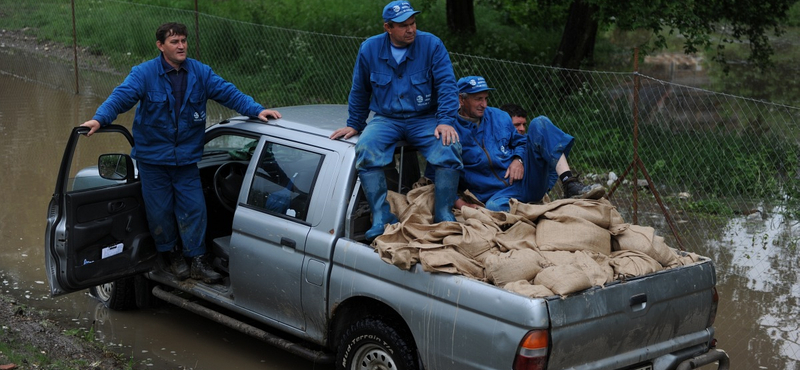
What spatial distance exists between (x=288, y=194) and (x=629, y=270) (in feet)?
7.17

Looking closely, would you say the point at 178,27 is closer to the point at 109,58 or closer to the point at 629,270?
the point at 629,270

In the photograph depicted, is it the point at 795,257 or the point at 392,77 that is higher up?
the point at 392,77

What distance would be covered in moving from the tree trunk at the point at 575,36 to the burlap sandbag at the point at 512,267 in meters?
10.5

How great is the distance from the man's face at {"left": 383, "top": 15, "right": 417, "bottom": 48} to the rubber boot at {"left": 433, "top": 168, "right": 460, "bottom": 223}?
2.84 ft

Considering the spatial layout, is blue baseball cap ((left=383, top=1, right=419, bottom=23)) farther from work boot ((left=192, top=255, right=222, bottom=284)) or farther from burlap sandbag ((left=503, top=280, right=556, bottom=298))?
work boot ((left=192, top=255, right=222, bottom=284))

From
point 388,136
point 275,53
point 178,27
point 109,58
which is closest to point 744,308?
point 388,136

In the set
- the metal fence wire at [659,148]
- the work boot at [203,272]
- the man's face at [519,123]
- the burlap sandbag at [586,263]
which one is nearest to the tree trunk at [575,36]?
the metal fence wire at [659,148]

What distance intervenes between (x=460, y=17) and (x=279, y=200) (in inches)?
513

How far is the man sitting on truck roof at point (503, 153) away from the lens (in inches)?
227

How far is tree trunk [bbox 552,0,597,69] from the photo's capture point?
583 inches

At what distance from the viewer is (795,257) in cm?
839

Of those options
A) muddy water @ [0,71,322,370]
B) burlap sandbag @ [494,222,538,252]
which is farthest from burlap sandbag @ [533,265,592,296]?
muddy water @ [0,71,322,370]

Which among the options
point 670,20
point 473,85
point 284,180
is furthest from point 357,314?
point 670,20

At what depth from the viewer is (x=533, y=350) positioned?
4.26m
